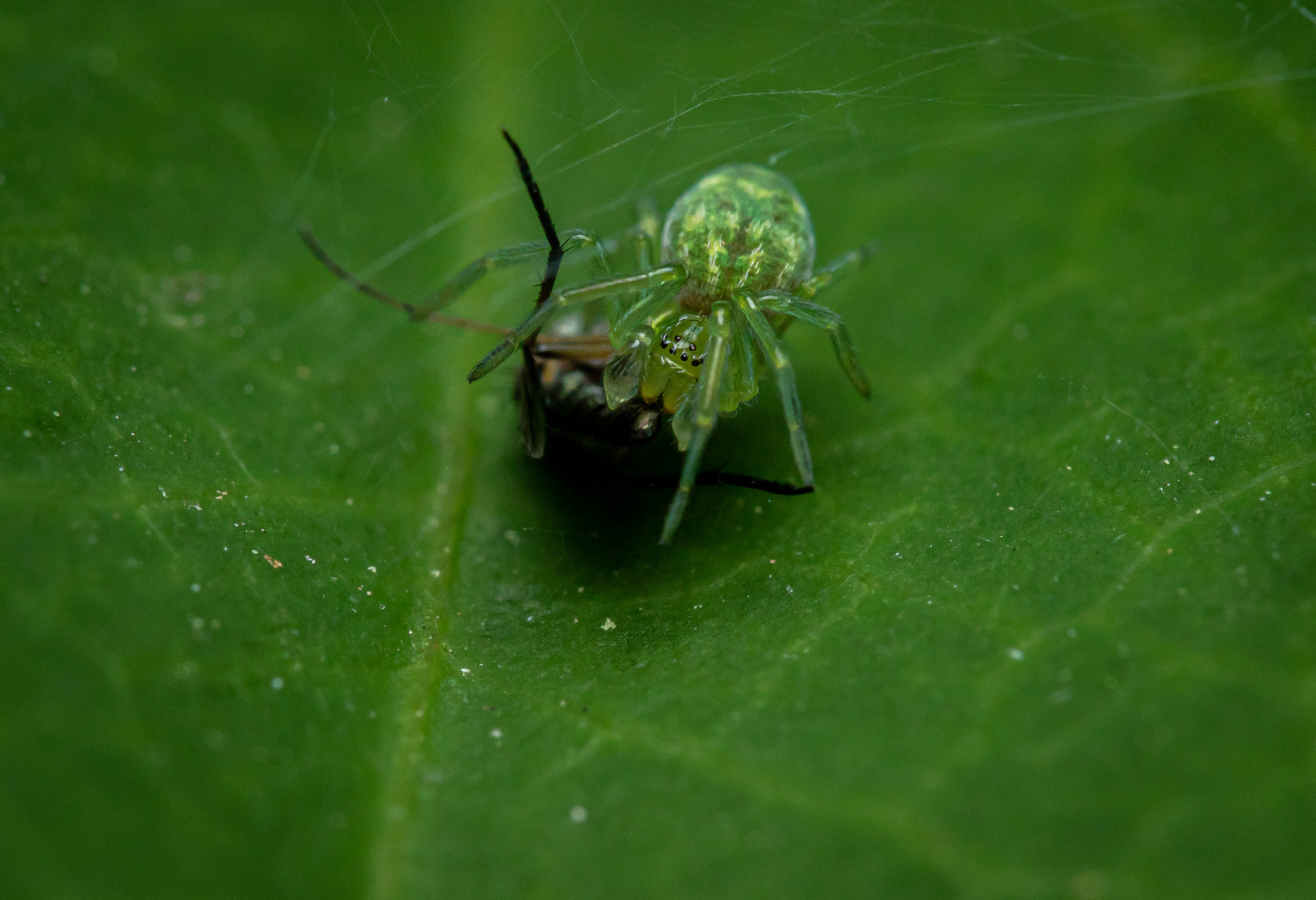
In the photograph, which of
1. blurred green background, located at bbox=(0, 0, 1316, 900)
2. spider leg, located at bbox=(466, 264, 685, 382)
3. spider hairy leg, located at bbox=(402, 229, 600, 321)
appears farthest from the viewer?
spider hairy leg, located at bbox=(402, 229, 600, 321)

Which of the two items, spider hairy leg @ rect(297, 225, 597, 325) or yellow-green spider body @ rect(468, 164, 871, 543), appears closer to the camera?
yellow-green spider body @ rect(468, 164, 871, 543)

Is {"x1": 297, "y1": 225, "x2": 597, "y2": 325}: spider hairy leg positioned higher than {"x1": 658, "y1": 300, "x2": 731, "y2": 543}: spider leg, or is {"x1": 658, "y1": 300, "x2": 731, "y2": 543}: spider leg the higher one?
{"x1": 297, "y1": 225, "x2": 597, "y2": 325}: spider hairy leg

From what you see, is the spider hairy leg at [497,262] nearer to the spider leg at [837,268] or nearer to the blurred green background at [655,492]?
the blurred green background at [655,492]

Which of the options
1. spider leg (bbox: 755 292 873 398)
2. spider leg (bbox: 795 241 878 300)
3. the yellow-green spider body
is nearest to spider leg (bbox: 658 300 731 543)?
the yellow-green spider body

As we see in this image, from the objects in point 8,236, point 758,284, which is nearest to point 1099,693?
point 758,284

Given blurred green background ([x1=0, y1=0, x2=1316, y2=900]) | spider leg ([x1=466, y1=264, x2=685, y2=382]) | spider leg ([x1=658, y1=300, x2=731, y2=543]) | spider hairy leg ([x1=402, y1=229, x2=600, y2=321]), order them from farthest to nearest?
1. spider hairy leg ([x1=402, y1=229, x2=600, y2=321])
2. spider leg ([x1=466, y1=264, x2=685, y2=382])
3. spider leg ([x1=658, y1=300, x2=731, y2=543])
4. blurred green background ([x1=0, y1=0, x2=1316, y2=900])

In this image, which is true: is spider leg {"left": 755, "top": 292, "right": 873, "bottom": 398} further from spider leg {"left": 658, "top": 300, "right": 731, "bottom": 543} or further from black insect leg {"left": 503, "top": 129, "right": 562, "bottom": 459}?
black insect leg {"left": 503, "top": 129, "right": 562, "bottom": 459}

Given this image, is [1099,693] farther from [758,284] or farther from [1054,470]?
[758,284]
